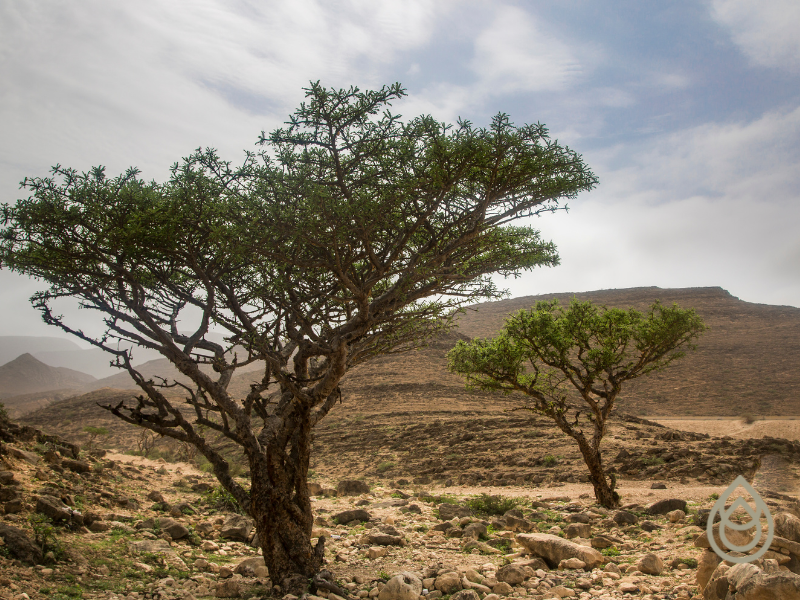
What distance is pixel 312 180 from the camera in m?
6.16

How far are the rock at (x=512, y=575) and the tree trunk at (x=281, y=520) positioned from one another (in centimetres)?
240

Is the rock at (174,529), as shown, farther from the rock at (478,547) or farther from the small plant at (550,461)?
the small plant at (550,461)

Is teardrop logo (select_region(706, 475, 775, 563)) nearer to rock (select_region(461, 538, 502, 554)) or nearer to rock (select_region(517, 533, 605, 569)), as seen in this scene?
rock (select_region(517, 533, 605, 569))

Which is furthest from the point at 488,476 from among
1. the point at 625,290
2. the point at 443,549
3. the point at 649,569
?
the point at 625,290

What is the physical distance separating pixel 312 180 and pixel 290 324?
2.37 m

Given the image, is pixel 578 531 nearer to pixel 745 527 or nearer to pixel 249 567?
pixel 745 527

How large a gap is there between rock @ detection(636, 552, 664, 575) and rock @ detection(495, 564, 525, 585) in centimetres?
151

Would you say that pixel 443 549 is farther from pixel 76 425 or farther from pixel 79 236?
pixel 76 425

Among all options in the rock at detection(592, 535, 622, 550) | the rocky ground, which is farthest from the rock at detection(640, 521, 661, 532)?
the rock at detection(592, 535, 622, 550)

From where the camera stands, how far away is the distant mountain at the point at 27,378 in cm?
10709

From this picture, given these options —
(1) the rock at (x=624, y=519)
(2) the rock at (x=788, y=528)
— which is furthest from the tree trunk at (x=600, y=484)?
(2) the rock at (x=788, y=528)

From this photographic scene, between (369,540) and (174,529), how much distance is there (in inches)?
146

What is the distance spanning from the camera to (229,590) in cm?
632

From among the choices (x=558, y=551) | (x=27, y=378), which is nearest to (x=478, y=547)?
(x=558, y=551)
